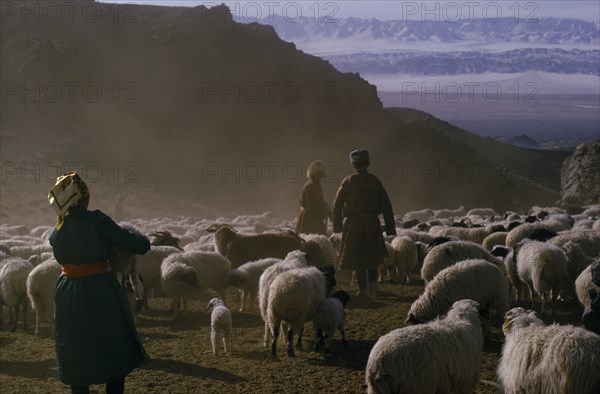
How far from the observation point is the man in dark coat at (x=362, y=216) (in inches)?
375

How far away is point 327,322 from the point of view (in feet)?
24.4

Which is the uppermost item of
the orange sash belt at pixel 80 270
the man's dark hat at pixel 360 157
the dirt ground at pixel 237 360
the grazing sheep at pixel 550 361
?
the man's dark hat at pixel 360 157

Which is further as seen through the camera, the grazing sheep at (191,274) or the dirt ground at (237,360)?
the grazing sheep at (191,274)

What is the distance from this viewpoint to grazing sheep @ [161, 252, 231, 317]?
9695 millimetres

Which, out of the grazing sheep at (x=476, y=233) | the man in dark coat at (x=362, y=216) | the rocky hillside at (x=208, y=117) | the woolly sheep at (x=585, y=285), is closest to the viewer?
the woolly sheep at (x=585, y=285)

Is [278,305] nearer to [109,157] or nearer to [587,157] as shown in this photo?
[587,157]

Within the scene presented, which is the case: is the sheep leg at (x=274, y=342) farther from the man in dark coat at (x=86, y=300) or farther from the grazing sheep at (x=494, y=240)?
the grazing sheep at (x=494, y=240)

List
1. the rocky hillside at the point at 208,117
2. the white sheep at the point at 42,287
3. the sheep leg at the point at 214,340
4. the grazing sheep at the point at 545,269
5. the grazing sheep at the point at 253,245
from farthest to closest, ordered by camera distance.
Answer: the rocky hillside at the point at 208,117, the grazing sheep at the point at 253,245, the white sheep at the point at 42,287, the grazing sheep at the point at 545,269, the sheep leg at the point at 214,340

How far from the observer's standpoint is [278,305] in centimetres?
739

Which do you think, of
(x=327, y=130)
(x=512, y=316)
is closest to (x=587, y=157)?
(x=327, y=130)

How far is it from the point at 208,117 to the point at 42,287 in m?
38.9

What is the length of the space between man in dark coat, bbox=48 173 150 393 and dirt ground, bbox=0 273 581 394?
1806 millimetres

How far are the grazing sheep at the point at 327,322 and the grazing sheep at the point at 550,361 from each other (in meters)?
2.44

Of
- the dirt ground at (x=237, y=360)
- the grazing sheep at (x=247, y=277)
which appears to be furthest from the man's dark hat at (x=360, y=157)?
the dirt ground at (x=237, y=360)
